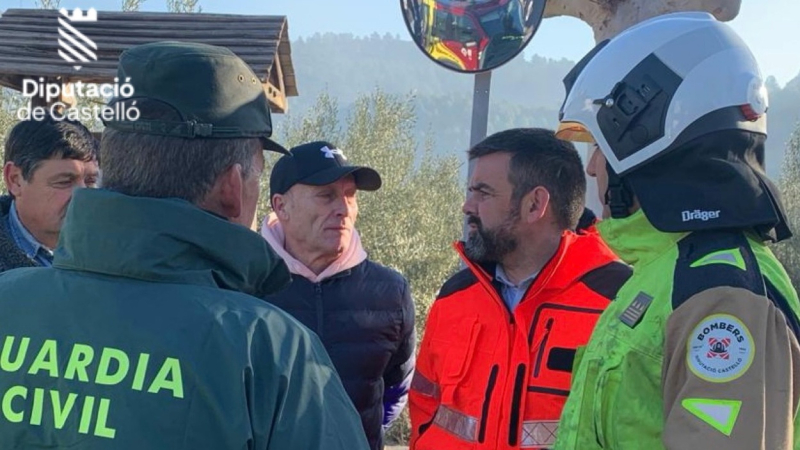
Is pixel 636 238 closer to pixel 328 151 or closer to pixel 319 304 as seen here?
pixel 319 304

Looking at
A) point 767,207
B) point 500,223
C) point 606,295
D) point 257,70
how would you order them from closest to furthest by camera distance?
point 767,207, point 606,295, point 500,223, point 257,70

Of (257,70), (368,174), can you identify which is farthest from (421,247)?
(368,174)

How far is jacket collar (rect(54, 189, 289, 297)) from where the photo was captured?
1414 millimetres

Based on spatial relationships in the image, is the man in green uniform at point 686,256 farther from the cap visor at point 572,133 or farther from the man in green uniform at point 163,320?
the man in green uniform at point 163,320

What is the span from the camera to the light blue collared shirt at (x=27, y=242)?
10.1ft

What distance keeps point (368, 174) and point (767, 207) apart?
6.91 feet

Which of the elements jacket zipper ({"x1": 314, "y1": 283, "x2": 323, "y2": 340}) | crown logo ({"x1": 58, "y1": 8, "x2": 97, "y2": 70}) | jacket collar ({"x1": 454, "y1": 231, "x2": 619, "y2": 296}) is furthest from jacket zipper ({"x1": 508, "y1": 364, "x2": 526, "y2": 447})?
crown logo ({"x1": 58, "y1": 8, "x2": 97, "y2": 70})

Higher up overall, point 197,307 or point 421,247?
point 197,307

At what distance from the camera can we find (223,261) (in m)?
1.48

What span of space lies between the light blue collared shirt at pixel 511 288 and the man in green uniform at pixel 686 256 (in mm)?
878

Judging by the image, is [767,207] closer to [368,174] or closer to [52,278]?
[52,278]

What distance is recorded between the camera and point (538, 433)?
8.46 feet

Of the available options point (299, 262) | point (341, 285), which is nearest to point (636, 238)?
point (341, 285)

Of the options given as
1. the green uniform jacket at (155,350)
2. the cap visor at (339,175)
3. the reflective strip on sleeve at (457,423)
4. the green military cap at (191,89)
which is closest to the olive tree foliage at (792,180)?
the cap visor at (339,175)
